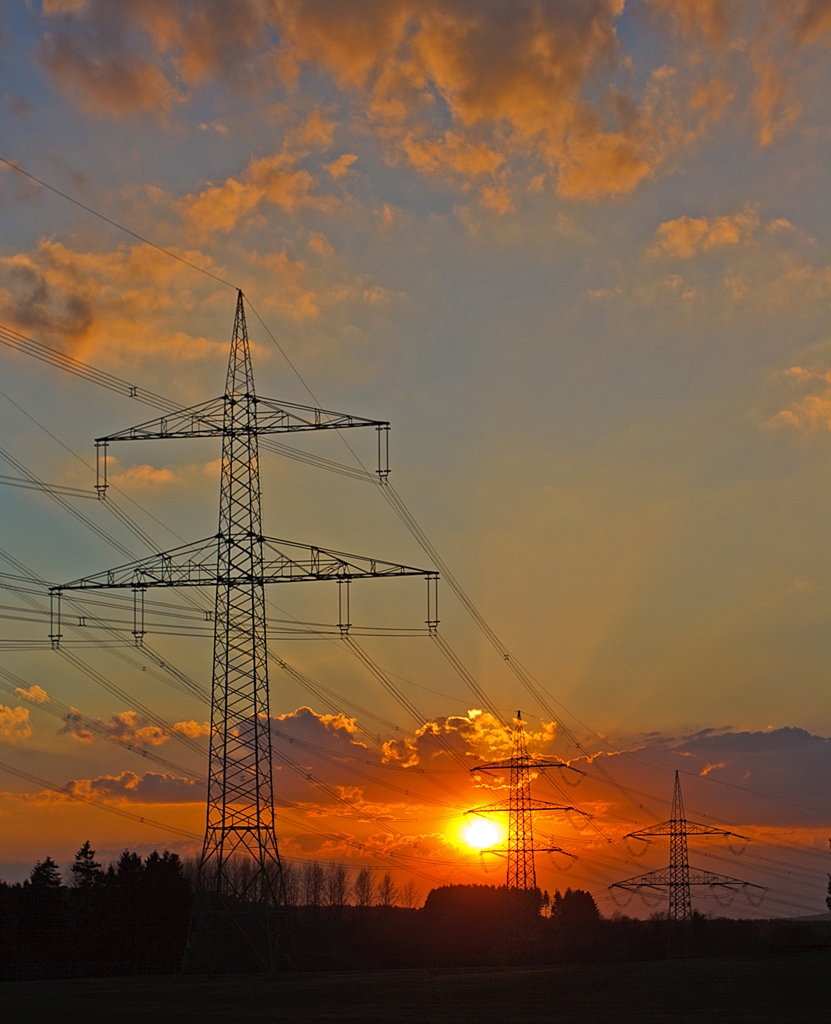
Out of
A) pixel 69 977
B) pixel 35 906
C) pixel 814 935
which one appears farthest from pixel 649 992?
pixel 814 935

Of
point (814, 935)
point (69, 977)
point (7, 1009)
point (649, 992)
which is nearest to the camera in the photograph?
point (7, 1009)

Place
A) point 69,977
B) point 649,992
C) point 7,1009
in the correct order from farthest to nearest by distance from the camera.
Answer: point 69,977 → point 649,992 → point 7,1009

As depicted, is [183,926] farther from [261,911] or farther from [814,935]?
[814,935]

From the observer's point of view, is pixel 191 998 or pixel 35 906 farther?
pixel 35 906

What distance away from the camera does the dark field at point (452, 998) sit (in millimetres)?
51156

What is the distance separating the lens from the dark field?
5116cm

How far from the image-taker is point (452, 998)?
63.4 metres

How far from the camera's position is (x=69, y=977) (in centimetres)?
8800

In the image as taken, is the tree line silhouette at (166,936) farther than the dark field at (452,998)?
Yes

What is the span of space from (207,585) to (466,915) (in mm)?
149001

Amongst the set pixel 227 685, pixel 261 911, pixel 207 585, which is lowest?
pixel 261 911

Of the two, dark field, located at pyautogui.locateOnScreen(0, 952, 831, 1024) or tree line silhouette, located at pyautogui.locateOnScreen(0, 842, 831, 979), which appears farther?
tree line silhouette, located at pyautogui.locateOnScreen(0, 842, 831, 979)

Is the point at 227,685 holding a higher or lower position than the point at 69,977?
higher

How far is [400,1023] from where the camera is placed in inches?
1913
